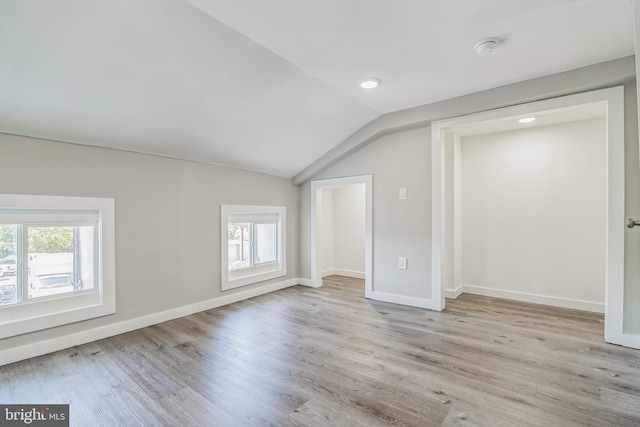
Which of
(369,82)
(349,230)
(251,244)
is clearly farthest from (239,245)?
(369,82)

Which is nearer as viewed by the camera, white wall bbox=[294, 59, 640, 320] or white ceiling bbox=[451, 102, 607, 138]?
white wall bbox=[294, 59, 640, 320]

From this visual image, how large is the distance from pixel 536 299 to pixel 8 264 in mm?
5394

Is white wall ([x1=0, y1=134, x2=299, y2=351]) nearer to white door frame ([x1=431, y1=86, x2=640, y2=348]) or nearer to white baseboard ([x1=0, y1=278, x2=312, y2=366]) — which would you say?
white baseboard ([x1=0, y1=278, x2=312, y2=366])

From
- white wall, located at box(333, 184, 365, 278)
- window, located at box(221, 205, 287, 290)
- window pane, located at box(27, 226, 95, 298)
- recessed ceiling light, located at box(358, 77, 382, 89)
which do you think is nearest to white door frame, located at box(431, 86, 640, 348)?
recessed ceiling light, located at box(358, 77, 382, 89)

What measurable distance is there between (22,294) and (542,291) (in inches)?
210

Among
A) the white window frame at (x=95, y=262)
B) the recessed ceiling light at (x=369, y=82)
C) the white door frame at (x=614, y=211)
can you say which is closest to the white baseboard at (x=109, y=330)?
the white window frame at (x=95, y=262)

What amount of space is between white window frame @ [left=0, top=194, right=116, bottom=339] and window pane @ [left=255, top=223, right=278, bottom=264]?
1913 mm

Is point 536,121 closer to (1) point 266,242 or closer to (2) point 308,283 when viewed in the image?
(2) point 308,283

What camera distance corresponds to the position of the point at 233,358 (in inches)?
90.8

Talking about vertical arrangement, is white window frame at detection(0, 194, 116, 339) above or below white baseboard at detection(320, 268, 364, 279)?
above

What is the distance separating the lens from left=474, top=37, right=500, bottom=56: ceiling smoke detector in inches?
81.3

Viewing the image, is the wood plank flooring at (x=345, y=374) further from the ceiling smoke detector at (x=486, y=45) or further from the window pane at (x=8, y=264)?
the ceiling smoke detector at (x=486, y=45)

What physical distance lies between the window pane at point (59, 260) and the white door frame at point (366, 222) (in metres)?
2.75

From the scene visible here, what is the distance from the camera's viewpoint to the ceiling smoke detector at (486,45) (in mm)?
2064
